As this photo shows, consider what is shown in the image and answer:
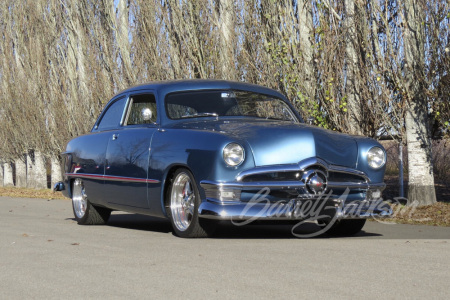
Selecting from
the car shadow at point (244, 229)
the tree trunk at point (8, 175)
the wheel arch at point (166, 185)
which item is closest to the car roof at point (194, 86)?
the wheel arch at point (166, 185)

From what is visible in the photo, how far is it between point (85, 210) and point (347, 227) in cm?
373

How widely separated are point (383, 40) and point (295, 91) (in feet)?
7.15

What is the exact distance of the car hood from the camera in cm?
841

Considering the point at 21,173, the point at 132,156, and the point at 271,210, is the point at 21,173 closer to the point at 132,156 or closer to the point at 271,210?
the point at 132,156

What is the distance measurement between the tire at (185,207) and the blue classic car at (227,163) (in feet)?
0.03

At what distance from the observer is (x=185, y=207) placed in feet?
29.4

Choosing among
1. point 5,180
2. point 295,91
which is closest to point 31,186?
point 5,180

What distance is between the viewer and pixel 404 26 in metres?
14.5

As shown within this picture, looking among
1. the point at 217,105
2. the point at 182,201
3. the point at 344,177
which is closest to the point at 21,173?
the point at 217,105

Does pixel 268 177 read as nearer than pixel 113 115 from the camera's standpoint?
Answer: Yes

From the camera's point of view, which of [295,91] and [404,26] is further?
[295,91]

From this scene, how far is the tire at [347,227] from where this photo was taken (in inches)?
373

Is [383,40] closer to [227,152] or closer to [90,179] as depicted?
[90,179]

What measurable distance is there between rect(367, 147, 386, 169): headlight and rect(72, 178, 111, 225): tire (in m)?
4.00
